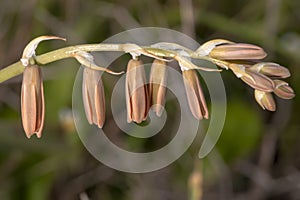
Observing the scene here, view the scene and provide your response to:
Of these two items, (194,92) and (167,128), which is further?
(167,128)

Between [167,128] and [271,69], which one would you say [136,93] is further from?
[167,128]

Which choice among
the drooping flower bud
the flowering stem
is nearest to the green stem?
the flowering stem

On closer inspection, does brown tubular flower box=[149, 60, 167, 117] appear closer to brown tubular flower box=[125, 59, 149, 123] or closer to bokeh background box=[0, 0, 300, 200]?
brown tubular flower box=[125, 59, 149, 123]

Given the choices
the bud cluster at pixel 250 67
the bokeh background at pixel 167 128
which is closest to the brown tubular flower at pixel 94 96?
the bud cluster at pixel 250 67

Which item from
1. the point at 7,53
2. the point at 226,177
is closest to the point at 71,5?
the point at 7,53

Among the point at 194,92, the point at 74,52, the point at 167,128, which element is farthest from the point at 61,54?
the point at 167,128

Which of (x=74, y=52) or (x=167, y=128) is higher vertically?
(x=167, y=128)
